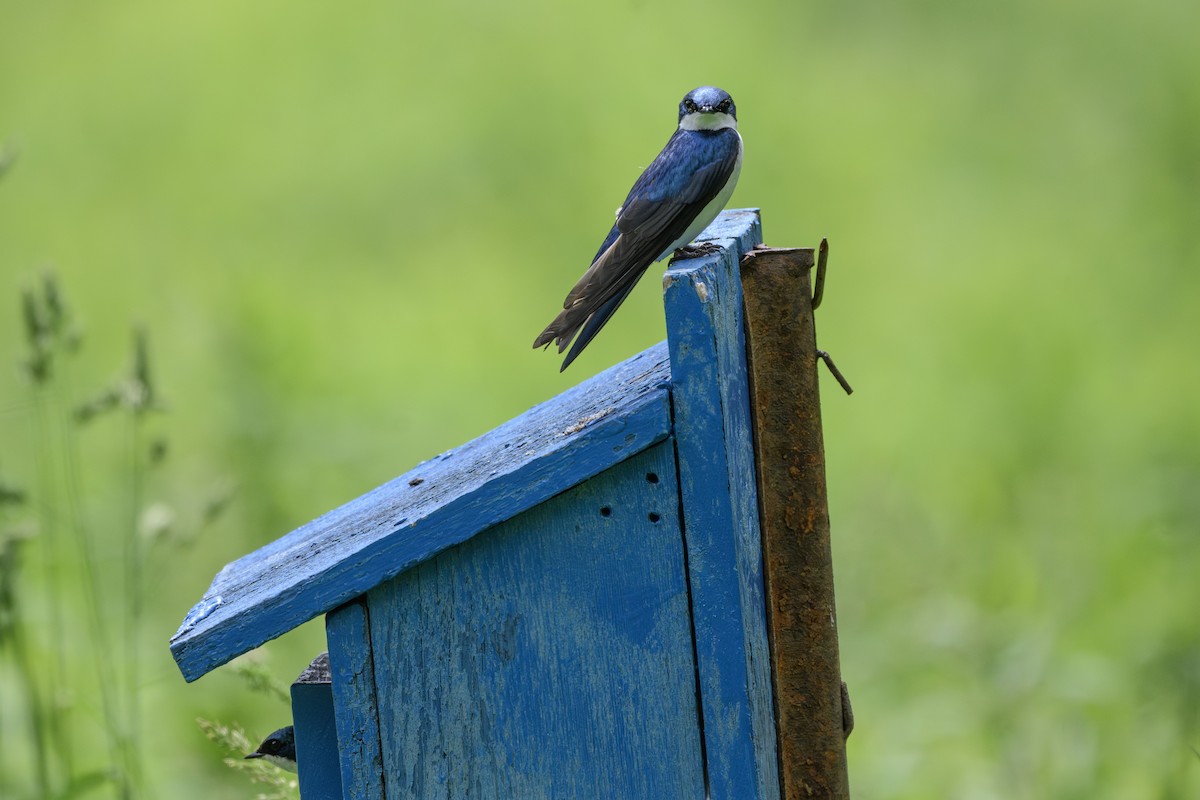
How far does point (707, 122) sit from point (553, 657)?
3.35 feet

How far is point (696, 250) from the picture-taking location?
2008 mm

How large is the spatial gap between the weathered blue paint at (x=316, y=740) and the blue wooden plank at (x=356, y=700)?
0.66 feet

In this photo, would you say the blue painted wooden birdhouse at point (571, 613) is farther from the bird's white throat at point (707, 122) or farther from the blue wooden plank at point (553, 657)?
the bird's white throat at point (707, 122)

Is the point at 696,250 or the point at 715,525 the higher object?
the point at 696,250

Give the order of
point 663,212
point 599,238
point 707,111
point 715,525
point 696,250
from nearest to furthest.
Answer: point 715,525 < point 696,250 < point 663,212 < point 707,111 < point 599,238

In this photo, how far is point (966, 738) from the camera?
391 cm

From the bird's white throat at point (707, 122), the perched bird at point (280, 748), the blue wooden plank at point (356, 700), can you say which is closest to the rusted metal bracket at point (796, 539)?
the bird's white throat at point (707, 122)

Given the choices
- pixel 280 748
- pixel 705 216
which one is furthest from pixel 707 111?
pixel 280 748

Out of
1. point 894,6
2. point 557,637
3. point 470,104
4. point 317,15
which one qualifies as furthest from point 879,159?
point 557,637

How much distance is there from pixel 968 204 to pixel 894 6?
133 cm

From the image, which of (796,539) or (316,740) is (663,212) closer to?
(796,539)

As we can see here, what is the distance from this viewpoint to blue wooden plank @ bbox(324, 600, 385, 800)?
1.85 metres

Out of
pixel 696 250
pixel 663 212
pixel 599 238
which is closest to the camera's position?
pixel 696 250

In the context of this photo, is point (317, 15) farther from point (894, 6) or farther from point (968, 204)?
point (968, 204)
